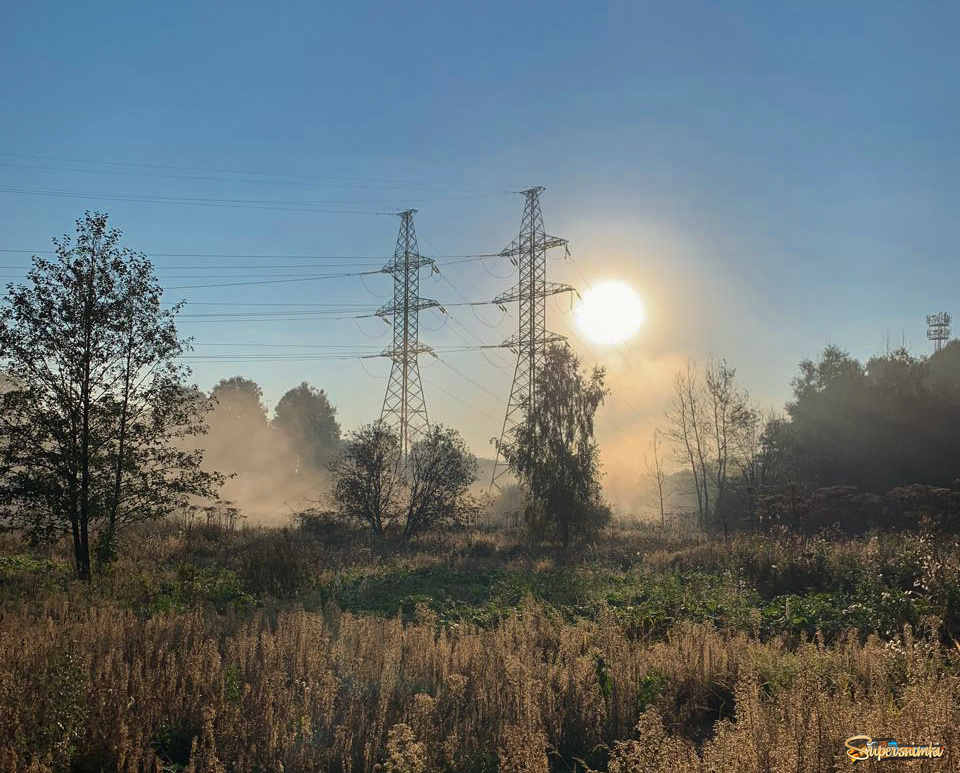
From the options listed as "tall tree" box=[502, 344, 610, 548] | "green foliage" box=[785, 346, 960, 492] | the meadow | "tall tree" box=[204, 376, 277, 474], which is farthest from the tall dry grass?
"tall tree" box=[204, 376, 277, 474]

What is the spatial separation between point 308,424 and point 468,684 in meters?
88.3

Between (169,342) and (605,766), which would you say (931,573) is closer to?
(605,766)

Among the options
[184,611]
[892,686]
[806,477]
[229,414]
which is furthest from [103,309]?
[229,414]

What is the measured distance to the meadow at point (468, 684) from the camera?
445 centimetres

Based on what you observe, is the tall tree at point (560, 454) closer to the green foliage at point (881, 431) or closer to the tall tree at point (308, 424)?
the green foliage at point (881, 431)

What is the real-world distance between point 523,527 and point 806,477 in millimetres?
18724

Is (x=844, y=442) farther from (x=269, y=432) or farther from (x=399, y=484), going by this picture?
(x=269, y=432)

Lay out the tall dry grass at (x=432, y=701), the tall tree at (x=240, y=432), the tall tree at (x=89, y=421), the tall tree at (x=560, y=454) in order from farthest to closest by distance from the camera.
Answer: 1. the tall tree at (x=240, y=432)
2. the tall tree at (x=560, y=454)
3. the tall tree at (x=89, y=421)
4. the tall dry grass at (x=432, y=701)

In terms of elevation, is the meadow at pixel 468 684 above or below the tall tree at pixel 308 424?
below

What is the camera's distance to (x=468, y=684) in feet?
20.6

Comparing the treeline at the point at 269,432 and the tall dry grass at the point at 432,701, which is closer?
the tall dry grass at the point at 432,701

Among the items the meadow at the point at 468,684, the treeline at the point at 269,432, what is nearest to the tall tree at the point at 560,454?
the meadow at the point at 468,684

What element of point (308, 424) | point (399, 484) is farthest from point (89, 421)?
point (308, 424)

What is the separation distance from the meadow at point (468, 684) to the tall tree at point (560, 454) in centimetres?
1385
